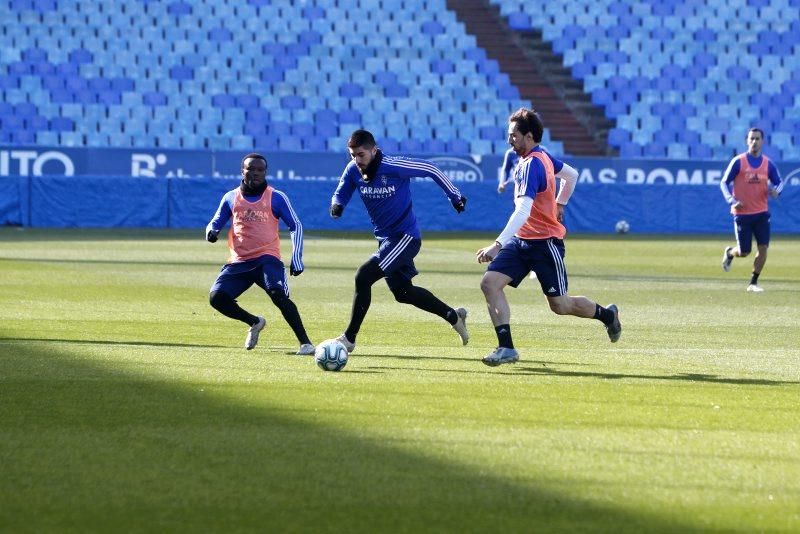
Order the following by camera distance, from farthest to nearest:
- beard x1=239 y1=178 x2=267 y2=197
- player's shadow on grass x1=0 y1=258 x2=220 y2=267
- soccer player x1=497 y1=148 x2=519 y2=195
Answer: player's shadow on grass x1=0 y1=258 x2=220 y2=267
soccer player x1=497 y1=148 x2=519 y2=195
beard x1=239 y1=178 x2=267 y2=197

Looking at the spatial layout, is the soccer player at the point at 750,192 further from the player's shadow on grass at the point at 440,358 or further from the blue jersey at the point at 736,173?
the player's shadow on grass at the point at 440,358

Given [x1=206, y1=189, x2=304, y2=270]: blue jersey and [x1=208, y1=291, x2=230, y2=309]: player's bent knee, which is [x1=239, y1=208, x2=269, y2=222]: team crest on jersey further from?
[x1=208, y1=291, x2=230, y2=309]: player's bent knee

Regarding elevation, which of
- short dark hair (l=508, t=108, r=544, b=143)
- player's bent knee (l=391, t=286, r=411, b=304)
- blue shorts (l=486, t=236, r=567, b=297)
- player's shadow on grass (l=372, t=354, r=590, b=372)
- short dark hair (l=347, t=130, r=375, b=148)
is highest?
short dark hair (l=508, t=108, r=544, b=143)

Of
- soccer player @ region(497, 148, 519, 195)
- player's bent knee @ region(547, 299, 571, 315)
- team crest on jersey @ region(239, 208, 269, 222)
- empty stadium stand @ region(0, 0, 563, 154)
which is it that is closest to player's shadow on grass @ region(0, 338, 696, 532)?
player's bent knee @ region(547, 299, 571, 315)

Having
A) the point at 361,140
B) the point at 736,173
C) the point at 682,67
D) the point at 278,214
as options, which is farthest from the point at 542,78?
the point at 361,140

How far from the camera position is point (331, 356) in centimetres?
962

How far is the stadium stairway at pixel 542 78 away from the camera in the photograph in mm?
40719

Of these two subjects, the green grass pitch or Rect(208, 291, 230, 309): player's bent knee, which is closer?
the green grass pitch

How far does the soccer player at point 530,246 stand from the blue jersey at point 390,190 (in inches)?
28.1

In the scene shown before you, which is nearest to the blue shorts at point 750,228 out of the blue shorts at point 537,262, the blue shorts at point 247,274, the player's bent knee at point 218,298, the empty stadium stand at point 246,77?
the blue shorts at point 537,262

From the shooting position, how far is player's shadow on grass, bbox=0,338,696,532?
5.32 m

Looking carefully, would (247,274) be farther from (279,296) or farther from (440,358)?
(440,358)

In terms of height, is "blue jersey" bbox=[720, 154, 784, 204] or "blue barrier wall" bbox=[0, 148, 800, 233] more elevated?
"blue jersey" bbox=[720, 154, 784, 204]

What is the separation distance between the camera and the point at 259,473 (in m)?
6.11
